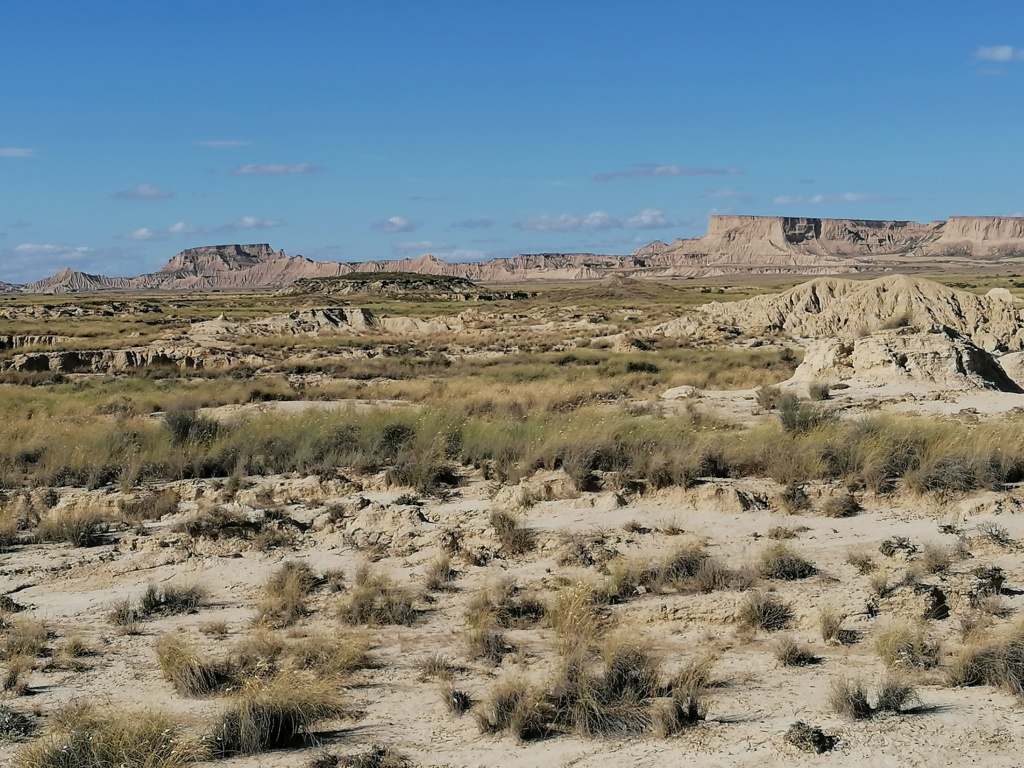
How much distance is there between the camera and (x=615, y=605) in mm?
7703

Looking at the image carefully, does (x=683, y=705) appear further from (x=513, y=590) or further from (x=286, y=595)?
(x=286, y=595)

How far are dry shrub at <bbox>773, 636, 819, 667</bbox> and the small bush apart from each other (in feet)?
2.22

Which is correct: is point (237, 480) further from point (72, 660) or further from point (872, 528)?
point (872, 528)

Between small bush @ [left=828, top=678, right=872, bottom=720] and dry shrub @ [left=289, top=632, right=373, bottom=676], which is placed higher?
small bush @ [left=828, top=678, right=872, bottom=720]

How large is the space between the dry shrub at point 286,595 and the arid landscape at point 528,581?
1.7 inches

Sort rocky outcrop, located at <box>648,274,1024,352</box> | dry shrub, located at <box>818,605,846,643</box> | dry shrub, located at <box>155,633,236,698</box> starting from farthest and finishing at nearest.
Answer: rocky outcrop, located at <box>648,274,1024,352</box> < dry shrub, located at <box>818,605,846,643</box> < dry shrub, located at <box>155,633,236,698</box>

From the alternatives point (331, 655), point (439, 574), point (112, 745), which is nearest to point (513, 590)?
point (439, 574)

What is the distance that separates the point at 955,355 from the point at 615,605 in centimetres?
1385

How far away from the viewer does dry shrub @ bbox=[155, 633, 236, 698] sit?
6066 mm

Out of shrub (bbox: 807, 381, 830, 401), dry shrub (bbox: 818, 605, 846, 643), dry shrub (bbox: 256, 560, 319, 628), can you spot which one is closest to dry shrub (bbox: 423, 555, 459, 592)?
dry shrub (bbox: 256, 560, 319, 628)

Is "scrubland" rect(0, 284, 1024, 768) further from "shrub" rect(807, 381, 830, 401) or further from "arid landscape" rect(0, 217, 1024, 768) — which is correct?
"shrub" rect(807, 381, 830, 401)

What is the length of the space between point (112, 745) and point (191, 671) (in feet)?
4.02

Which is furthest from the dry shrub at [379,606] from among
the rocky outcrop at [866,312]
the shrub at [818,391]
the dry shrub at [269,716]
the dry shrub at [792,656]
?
the rocky outcrop at [866,312]

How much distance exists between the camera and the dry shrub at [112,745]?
483cm
